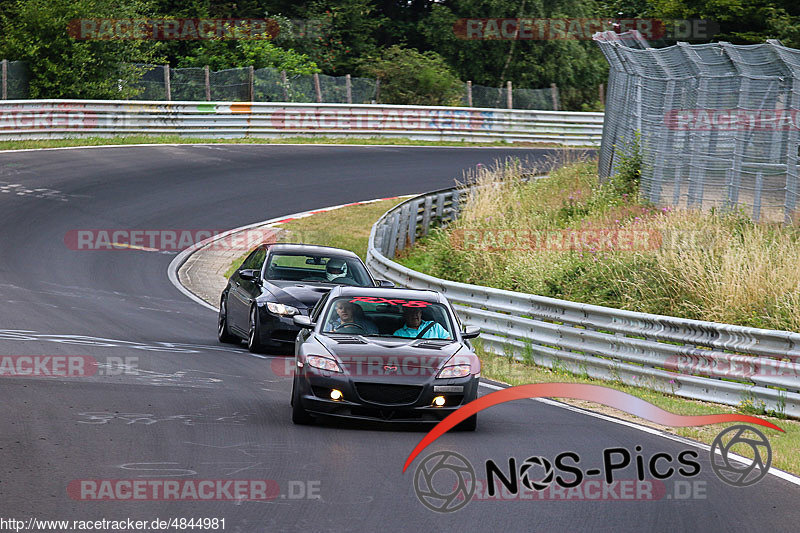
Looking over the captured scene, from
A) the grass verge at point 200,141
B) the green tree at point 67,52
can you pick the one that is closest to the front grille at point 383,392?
the grass verge at point 200,141

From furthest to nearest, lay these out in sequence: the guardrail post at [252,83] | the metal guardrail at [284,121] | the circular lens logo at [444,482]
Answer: the guardrail post at [252,83] → the metal guardrail at [284,121] → the circular lens logo at [444,482]

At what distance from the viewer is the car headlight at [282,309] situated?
49.9 ft

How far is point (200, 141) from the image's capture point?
39844 millimetres

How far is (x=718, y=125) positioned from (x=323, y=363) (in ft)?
42.9

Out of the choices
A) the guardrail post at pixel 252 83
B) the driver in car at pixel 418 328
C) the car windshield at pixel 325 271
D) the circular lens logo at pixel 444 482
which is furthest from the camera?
the guardrail post at pixel 252 83

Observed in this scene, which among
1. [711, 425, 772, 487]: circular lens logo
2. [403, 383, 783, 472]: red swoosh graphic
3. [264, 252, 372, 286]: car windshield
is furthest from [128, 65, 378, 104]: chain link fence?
[711, 425, 772, 487]: circular lens logo

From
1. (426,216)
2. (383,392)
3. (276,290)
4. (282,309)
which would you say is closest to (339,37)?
(426,216)

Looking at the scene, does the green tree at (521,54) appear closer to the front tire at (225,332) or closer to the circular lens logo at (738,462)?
the front tire at (225,332)

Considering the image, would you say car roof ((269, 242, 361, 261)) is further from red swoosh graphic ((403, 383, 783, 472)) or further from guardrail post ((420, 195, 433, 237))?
guardrail post ((420, 195, 433, 237))

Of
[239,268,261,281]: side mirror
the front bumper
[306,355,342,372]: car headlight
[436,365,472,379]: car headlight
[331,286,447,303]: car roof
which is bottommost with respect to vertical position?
[239,268,261,281]: side mirror

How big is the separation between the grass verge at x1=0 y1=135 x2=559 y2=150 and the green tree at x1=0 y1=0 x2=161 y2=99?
10.6 ft

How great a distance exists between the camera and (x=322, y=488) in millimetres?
7906

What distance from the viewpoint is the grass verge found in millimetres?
36278

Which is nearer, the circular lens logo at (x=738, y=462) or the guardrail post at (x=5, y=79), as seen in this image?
the circular lens logo at (x=738, y=462)
